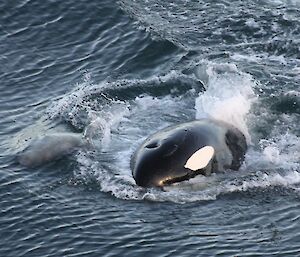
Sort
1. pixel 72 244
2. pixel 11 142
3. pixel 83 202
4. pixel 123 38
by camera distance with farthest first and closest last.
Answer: pixel 123 38, pixel 11 142, pixel 83 202, pixel 72 244

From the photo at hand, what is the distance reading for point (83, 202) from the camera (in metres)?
17.1

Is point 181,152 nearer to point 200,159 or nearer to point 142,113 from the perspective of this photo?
point 200,159

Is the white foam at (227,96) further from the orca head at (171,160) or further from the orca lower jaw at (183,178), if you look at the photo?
the orca lower jaw at (183,178)

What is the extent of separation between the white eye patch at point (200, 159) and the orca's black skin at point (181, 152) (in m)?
0.07

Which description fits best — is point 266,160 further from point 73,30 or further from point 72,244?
point 73,30

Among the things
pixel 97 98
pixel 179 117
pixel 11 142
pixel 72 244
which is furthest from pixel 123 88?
pixel 72 244

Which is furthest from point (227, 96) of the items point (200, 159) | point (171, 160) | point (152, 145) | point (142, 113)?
point (171, 160)

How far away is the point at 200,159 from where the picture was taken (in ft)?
58.8

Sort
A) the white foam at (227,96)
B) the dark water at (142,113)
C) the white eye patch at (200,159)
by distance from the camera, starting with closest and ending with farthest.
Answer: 1. the dark water at (142,113)
2. the white eye patch at (200,159)
3. the white foam at (227,96)

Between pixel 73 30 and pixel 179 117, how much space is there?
285 inches

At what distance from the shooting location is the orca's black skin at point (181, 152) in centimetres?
1764

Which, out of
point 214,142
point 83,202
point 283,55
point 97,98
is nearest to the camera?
point 83,202

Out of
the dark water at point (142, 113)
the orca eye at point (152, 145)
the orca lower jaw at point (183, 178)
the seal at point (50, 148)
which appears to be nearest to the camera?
the dark water at point (142, 113)

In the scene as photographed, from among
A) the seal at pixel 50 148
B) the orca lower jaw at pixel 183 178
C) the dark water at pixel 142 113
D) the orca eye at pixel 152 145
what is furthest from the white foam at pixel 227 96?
the seal at pixel 50 148
